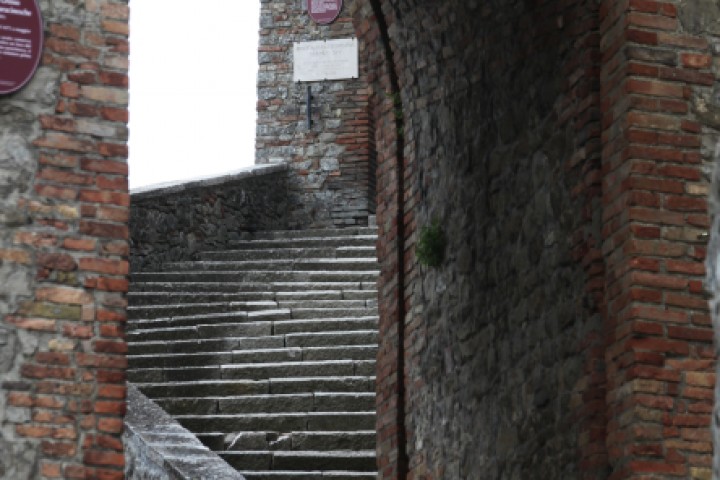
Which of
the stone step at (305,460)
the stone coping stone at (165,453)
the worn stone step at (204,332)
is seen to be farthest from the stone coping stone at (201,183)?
the stone coping stone at (165,453)

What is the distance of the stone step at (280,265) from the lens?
52.4 feet

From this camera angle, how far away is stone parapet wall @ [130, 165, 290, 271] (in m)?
17.5

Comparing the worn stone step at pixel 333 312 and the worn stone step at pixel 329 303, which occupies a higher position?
the worn stone step at pixel 329 303

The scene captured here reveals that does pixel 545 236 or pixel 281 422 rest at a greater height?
pixel 545 236

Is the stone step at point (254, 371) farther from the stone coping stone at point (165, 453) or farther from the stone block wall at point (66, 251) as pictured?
the stone block wall at point (66, 251)

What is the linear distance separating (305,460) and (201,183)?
7129mm

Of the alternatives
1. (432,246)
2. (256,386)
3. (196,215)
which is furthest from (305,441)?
(196,215)

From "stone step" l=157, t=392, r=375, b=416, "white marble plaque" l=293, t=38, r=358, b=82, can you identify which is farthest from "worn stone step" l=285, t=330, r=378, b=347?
"white marble plaque" l=293, t=38, r=358, b=82

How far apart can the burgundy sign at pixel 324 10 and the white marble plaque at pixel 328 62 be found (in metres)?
0.27

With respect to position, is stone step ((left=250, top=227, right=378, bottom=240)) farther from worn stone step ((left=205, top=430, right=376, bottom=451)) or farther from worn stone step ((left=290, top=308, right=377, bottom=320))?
worn stone step ((left=205, top=430, right=376, bottom=451))

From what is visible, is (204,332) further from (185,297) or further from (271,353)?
(185,297)

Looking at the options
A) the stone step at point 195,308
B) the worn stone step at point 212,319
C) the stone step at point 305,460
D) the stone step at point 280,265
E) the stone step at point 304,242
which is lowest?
the stone step at point 305,460

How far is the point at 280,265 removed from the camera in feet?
54.2

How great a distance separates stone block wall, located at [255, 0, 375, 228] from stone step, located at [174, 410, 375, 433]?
25.9ft
